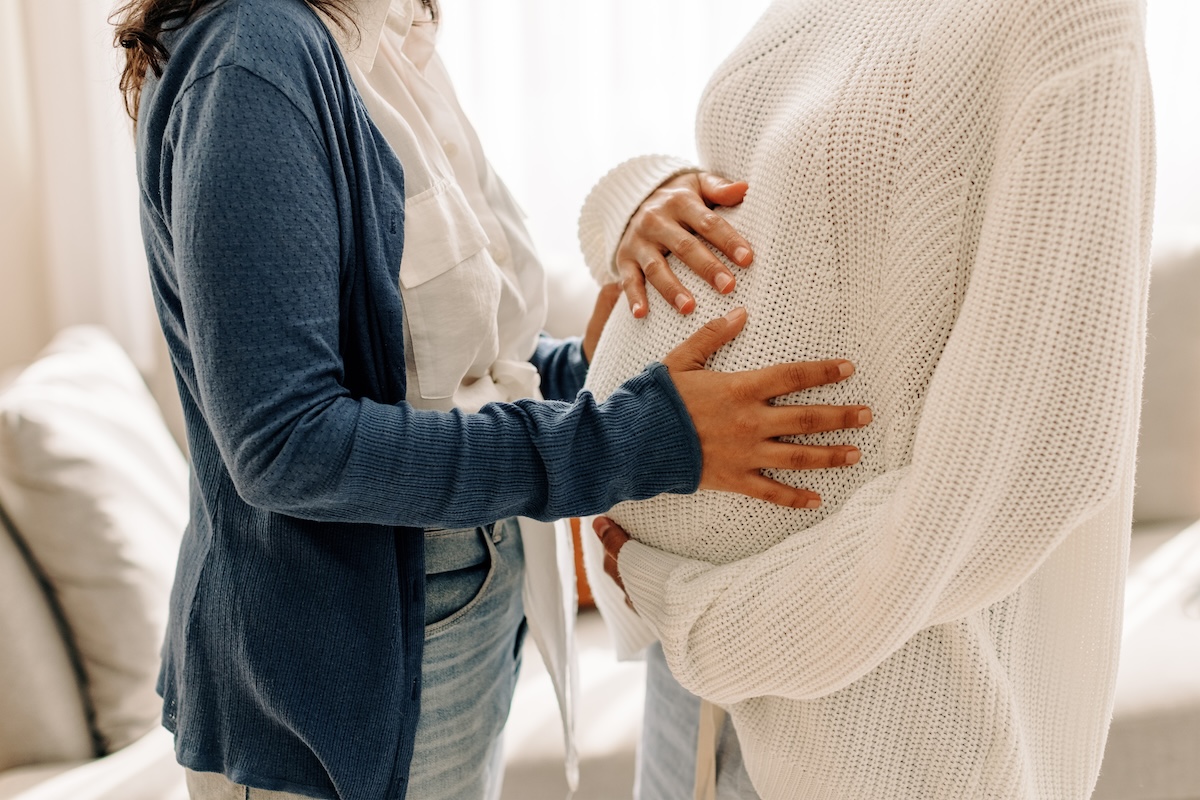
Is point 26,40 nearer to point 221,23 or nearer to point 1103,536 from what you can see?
point 221,23

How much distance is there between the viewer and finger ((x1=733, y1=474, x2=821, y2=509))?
70cm

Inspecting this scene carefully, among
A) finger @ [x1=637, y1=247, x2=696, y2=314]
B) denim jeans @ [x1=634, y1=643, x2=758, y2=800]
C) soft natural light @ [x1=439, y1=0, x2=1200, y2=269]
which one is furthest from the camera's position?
soft natural light @ [x1=439, y1=0, x2=1200, y2=269]

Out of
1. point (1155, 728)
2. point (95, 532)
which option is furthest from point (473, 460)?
point (1155, 728)

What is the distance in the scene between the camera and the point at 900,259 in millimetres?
641

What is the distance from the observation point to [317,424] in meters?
0.64

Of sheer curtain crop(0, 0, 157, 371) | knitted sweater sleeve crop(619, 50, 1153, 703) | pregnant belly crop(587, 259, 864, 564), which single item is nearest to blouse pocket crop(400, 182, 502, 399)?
pregnant belly crop(587, 259, 864, 564)

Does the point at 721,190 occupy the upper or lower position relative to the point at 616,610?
upper

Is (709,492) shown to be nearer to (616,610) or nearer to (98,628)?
(616,610)

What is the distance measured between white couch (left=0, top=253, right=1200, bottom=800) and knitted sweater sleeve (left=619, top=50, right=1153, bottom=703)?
0.86 meters

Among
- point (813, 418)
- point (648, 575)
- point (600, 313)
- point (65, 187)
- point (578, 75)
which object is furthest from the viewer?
point (578, 75)

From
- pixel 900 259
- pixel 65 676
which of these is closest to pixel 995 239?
pixel 900 259

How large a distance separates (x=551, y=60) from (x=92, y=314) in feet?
3.59

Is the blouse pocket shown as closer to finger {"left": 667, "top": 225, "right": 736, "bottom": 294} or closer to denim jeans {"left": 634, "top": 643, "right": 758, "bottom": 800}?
finger {"left": 667, "top": 225, "right": 736, "bottom": 294}

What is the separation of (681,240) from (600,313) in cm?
30
